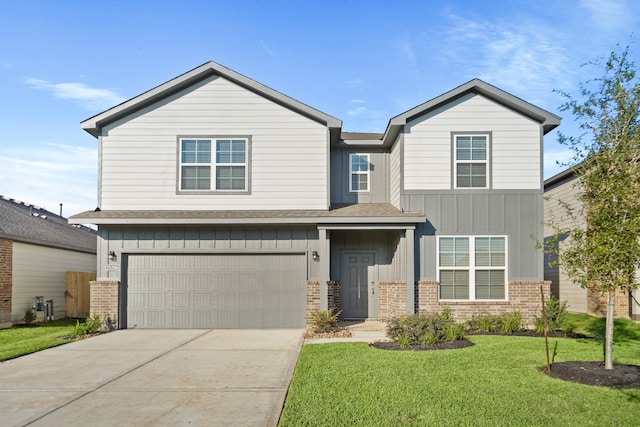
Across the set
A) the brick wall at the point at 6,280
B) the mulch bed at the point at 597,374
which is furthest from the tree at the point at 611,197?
the brick wall at the point at 6,280

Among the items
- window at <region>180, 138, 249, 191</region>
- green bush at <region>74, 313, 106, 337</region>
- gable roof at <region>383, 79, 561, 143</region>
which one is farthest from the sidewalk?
green bush at <region>74, 313, 106, 337</region>

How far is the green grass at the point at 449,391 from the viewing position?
6.68 meters

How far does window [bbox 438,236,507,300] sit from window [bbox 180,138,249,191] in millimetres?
5981

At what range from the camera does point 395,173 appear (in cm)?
1691

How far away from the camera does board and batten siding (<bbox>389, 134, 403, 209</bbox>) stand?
1617cm

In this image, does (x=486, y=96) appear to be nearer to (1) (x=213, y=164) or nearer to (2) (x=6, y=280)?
(1) (x=213, y=164)

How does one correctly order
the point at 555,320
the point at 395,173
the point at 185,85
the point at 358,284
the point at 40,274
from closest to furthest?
the point at 555,320 < the point at 185,85 < the point at 395,173 < the point at 358,284 < the point at 40,274

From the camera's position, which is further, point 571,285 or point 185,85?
point 571,285

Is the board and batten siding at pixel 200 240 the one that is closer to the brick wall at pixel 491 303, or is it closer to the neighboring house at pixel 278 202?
the neighboring house at pixel 278 202

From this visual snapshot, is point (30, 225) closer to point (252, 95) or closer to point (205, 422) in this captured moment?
point (252, 95)

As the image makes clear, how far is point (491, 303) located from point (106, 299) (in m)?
10.5

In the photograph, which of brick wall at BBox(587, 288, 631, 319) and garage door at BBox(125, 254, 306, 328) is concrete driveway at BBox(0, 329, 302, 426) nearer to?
garage door at BBox(125, 254, 306, 328)

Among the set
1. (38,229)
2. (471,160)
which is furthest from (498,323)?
(38,229)

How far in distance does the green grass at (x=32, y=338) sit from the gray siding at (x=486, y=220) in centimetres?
949
